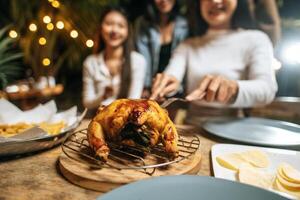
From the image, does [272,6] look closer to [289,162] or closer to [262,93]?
[262,93]

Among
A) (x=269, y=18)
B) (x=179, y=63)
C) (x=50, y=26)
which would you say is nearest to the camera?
(x=179, y=63)

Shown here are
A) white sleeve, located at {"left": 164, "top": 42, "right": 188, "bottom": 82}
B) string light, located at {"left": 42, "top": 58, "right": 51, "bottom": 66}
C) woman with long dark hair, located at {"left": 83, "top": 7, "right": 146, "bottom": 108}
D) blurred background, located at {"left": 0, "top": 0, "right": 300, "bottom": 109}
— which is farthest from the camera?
string light, located at {"left": 42, "top": 58, "right": 51, "bottom": 66}

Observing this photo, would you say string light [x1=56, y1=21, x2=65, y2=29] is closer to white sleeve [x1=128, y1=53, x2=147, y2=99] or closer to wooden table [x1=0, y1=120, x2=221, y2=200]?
white sleeve [x1=128, y1=53, x2=147, y2=99]

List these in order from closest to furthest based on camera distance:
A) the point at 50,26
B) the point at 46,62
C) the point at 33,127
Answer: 1. the point at 33,127
2. the point at 50,26
3. the point at 46,62

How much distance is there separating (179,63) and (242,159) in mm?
1220

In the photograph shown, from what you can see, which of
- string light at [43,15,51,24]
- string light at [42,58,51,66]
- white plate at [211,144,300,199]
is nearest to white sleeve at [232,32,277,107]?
white plate at [211,144,300,199]

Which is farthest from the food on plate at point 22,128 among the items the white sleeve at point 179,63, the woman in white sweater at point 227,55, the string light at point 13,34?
the string light at point 13,34

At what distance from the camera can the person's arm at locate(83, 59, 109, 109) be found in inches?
92.9

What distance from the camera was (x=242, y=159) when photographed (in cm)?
92

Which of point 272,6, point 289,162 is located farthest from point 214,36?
point 289,162

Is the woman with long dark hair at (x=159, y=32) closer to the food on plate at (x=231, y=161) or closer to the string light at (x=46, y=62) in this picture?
the food on plate at (x=231, y=161)

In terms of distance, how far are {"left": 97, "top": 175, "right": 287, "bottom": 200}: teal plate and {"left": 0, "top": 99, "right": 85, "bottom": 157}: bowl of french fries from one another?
0.38 m

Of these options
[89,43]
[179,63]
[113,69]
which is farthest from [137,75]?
[89,43]

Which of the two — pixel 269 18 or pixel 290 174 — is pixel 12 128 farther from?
pixel 269 18
